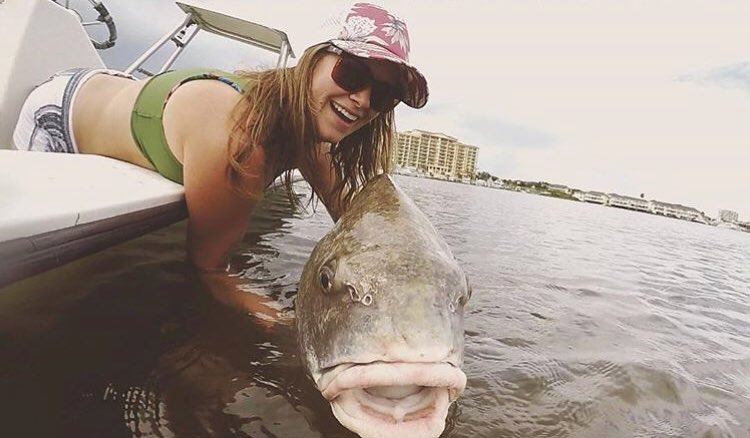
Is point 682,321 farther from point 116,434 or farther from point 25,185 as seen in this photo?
point 25,185

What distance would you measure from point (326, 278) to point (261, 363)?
3.78 feet

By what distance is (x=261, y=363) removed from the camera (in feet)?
9.92

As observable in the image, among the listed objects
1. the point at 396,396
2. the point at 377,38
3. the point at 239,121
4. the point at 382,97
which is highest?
the point at 377,38

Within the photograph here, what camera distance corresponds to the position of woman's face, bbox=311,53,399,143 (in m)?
2.91

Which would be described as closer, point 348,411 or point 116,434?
point 348,411

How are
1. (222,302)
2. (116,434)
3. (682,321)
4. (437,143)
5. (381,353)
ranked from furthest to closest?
(437,143) < (682,321) < (222,302) < (116,434) < (381,353)

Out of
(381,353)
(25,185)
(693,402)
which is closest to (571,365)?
(693,402)

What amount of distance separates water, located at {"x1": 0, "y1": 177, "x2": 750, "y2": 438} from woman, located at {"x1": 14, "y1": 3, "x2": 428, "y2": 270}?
2.13 ft

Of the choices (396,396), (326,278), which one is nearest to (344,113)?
(326,278)

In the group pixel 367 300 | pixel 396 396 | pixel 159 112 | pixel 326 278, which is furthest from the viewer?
pixel 159 112

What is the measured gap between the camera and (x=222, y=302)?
3.58 metres

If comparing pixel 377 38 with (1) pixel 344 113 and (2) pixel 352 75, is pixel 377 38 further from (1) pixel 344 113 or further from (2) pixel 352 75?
(1) pixel 344 113

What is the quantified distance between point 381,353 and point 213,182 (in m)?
1.74

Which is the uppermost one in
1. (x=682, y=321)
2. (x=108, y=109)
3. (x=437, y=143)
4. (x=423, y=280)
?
(x=437, y=143)
